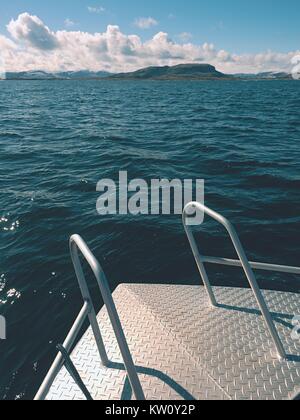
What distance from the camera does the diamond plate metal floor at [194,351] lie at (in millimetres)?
3436

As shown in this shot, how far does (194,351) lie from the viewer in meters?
3.91

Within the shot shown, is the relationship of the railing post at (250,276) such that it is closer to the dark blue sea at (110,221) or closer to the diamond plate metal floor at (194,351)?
the diamond plate metal floor at (194,351)

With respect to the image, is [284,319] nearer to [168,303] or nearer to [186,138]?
[168,303]

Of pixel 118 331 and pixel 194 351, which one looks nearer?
pixel 118 331

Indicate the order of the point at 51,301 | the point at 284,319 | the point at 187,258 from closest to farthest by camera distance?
the point at 284,319 → the point at 51,301 → the point at 187,258

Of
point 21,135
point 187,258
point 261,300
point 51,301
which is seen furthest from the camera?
point 21,135

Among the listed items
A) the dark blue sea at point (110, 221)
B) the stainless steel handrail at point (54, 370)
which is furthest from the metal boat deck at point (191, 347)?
the dark blue sea at point (110, 221)

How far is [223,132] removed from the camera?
20422 mm

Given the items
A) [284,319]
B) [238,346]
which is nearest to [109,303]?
[238,346]

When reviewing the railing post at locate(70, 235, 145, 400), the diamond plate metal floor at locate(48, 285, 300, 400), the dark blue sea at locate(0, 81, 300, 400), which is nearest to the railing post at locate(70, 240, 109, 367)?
the diamond plate metal floor at locate(48, 285, 300, 400)

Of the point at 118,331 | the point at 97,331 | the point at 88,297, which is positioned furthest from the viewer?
the point at 97,331

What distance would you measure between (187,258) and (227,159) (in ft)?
25.9

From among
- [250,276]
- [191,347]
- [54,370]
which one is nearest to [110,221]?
[191,347]

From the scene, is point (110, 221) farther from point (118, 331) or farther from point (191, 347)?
point (118, 331)
